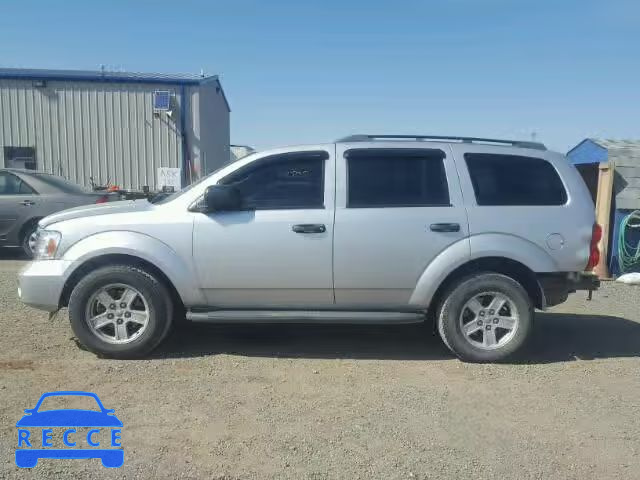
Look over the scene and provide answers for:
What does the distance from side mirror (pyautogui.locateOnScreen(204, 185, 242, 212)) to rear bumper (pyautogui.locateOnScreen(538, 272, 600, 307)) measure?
272cm

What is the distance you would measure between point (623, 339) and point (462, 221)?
8.30 ft

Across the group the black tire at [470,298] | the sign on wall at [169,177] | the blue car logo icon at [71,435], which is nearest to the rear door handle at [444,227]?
the black tire at [470,298]

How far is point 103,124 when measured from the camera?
53.1 feet

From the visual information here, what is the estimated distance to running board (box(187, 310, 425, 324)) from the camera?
4875mm

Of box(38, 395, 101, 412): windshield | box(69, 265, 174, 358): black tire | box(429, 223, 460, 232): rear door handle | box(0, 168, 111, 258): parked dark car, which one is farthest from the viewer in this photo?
box(0, 168, 111, 258): parked dark car

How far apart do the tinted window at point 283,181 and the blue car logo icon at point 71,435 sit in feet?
6.77

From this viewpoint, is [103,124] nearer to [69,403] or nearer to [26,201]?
[26,201]

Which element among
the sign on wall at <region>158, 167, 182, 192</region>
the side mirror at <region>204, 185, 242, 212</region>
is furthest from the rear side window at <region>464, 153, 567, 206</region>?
the sign on wall at <region>158, 167, 182, 192</region>

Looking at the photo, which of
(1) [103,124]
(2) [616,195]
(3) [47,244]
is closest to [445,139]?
(3) [47,244]

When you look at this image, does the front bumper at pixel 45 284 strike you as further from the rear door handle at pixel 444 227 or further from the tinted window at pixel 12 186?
the tinted window at pixel 12 186

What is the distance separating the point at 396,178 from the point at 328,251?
0.90m

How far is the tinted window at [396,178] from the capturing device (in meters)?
4.99

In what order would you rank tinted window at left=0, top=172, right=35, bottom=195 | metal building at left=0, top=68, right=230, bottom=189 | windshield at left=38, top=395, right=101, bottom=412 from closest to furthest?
windshield at left=38, top=395, right=101, bottom=412 → tinted window at left=0, top=172, right=35, bottom=195 → metal building at left=0, top=68, right=230, bottom=189

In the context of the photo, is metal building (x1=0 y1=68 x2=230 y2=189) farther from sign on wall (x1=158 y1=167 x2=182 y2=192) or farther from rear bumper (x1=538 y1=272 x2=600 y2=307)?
rear bumper (x1=538 y1=272 x2=600 y2=307)
